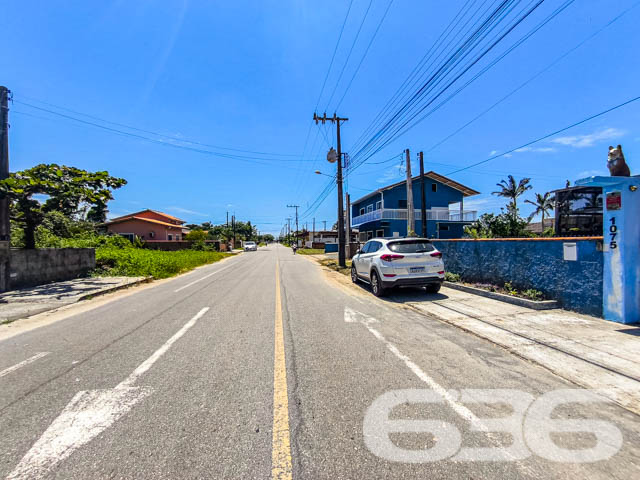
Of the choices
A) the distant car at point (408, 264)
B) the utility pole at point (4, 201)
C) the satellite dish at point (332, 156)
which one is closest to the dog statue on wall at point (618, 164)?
the distant car at point (408, 264)

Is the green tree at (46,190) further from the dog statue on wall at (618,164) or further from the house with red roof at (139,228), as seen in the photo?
the house with red roof at (139,228)

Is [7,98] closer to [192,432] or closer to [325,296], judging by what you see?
[325,296]

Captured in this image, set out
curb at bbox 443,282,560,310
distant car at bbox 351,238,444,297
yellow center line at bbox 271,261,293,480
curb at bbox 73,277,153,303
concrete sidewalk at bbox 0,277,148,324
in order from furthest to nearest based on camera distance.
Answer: curb at bbox 73,277,153,303
distant car at bbox 351,238,444,297
concrete sidewalk at bbox 0,277,148,324
curb at bbox 443,282,560,310
yellow center line at bbox 271,261,293,480

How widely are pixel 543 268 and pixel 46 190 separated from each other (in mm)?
16130

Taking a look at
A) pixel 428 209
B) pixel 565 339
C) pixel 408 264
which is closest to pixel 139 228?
pixel 428 209

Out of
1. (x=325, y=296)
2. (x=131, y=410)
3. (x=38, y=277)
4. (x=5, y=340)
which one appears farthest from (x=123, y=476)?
(x=38, y=277)

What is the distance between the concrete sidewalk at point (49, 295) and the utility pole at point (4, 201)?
75 cm

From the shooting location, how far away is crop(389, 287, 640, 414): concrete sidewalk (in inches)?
139

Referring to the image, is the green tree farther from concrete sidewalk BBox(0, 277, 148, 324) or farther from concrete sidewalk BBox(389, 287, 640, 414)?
concrete sidewalk BBox(389, 287, 640, 414)

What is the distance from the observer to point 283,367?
→ 3.83 meters

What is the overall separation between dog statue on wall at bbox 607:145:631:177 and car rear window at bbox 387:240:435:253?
3996mm

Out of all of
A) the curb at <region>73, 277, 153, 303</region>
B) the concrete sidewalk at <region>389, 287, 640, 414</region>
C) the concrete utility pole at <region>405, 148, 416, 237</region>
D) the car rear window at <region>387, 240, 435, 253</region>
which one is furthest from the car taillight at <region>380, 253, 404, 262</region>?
the concrete utility pole at <region>405, 148, 416, 237</region>

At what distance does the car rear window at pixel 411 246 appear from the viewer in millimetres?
8516

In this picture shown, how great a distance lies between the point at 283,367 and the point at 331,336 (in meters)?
1.44
